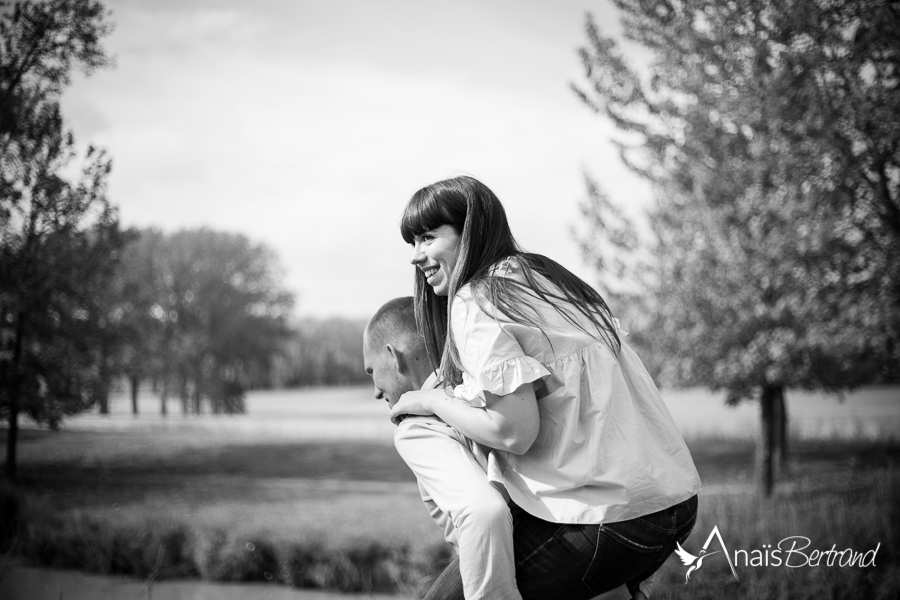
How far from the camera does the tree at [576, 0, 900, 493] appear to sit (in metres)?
5.16

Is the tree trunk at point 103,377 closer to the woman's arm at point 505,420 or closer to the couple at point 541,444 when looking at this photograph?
the couple at point 541,444

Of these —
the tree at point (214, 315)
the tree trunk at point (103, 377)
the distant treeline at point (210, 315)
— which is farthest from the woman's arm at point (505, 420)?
the tree at point (214, 315)

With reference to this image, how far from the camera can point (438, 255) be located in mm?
2012

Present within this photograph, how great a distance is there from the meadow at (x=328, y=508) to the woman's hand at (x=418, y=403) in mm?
3900

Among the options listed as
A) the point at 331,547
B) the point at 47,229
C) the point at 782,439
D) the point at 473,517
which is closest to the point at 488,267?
the point at 473,517

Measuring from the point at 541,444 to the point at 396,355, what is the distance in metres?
0.68

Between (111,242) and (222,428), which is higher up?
(111,242)

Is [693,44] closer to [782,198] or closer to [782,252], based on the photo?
[782,198]

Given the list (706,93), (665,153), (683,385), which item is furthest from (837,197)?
(683,385)

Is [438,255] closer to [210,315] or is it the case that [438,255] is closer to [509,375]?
[509,375]

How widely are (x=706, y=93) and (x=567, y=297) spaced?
6433 millimetres

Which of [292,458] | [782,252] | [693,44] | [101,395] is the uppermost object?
[693,44]

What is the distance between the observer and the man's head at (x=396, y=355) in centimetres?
226

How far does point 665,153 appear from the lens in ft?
28.8
